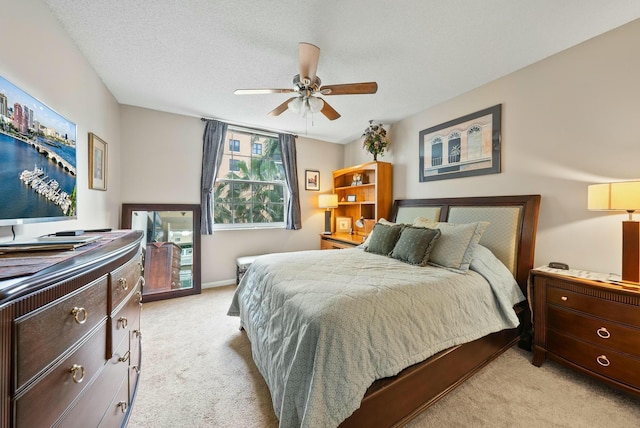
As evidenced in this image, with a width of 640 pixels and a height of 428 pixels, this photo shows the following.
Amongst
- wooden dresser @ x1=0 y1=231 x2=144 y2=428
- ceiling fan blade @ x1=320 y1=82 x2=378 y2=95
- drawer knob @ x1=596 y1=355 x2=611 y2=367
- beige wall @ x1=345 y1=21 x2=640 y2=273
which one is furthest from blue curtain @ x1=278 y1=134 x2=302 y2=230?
drawer knob @ x1=596 y1=355 x2=611 y2=367

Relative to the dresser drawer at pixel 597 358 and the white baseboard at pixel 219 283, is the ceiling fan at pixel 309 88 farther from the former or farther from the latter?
the white baseboard at pixel 219 283

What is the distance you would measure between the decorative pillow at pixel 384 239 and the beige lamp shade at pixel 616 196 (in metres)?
1.44

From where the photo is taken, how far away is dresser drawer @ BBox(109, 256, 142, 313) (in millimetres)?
1080

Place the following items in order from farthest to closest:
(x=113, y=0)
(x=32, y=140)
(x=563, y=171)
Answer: (x=563, y=171) < (x=113, y=0) < (x=32, y=140)

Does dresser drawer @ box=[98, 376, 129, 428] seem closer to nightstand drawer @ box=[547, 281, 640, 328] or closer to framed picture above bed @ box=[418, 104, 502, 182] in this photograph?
nightstand drawer @ box=[547, 281, 640, 328]

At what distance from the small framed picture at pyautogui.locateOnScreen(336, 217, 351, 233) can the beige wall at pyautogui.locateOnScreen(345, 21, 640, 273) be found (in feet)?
7.45

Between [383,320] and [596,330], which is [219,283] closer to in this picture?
[383,320]

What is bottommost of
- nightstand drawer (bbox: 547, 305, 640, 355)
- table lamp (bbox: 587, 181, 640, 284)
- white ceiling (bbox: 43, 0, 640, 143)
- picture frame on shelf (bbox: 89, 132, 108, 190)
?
nightstand drawer (bbox: 547, 305, 640, 355)

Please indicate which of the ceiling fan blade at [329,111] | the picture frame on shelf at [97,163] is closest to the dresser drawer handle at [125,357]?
the picture frame on shelf at [97,163]

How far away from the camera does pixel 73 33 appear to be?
1913 millimetres

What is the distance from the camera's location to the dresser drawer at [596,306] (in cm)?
153

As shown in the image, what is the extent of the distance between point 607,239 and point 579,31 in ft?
5.45

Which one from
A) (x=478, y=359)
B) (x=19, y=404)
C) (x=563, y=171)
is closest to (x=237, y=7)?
(x=19, y=404)

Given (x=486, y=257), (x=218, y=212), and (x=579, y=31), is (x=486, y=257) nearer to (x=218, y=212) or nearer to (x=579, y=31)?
(x=579, y=31)
